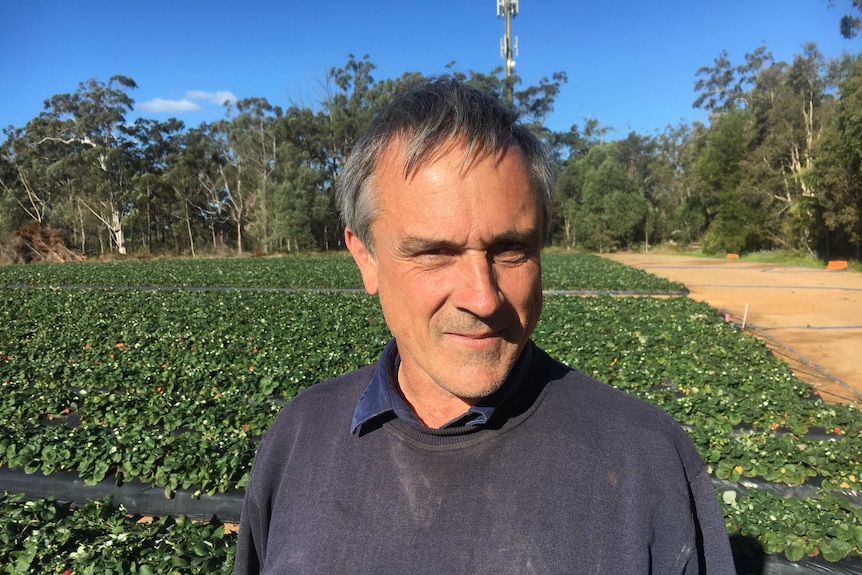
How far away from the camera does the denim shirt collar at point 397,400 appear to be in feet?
3.40

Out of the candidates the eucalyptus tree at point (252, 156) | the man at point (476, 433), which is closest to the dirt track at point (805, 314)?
the man at point (476, 433)

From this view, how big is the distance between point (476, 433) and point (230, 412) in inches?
170

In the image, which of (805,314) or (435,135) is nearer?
(435,135)

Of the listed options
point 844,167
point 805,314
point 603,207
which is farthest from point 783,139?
point 805,314

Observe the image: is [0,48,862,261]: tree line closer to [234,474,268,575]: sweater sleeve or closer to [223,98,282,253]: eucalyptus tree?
[223,98,282,253]: eucalyptus tree

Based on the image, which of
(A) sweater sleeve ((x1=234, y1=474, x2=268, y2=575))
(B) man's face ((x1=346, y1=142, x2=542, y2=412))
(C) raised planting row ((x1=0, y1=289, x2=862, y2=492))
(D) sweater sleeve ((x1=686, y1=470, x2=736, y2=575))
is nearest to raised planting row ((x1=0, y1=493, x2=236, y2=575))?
(C) raised planting row ((x1=0, y1=289, x2=862, y2=492))

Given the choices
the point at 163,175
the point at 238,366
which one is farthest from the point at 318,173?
the point at 238,366

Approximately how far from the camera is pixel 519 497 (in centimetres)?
98

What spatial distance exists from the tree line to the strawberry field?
32.3 m

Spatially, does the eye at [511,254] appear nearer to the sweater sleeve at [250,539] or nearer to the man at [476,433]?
the man at [476,433]

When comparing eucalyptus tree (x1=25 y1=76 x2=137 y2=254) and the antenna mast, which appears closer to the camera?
the antenna mast

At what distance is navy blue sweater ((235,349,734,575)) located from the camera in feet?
3.14

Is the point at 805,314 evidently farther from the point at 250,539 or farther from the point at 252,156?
the point at 252,156

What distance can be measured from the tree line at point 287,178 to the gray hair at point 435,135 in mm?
39689
